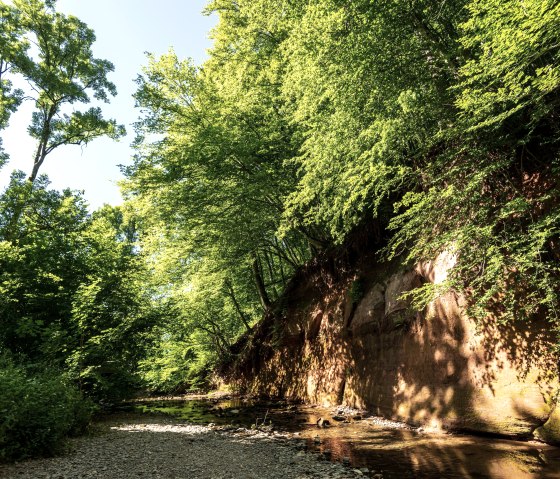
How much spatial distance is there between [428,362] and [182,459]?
19.5ft

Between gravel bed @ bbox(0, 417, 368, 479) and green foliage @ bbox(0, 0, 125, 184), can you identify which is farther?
green foliage @ bbox(0, 0, 125, 184)

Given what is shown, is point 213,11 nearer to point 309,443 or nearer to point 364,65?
point 364,65

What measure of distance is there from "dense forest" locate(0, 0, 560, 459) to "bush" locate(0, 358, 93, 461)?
0.03 m

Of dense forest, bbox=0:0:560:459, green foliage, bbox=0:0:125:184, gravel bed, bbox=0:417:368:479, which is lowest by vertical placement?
gravel bed, bbox=0:417:368:479

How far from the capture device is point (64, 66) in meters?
16.7

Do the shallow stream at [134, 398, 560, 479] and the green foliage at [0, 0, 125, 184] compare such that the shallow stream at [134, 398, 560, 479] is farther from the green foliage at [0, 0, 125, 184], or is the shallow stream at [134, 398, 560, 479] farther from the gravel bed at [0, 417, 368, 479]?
the green foliage at [0, 0, 125, 184]

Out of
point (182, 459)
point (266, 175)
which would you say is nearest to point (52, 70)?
point (266, 175)

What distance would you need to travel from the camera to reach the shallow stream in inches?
207

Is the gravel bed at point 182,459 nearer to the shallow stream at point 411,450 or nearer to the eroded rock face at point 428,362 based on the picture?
the shallow stream at point 411,450

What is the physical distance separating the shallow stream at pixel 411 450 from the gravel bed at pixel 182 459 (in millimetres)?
554

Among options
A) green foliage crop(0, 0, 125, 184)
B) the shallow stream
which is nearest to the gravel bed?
the shallow stream

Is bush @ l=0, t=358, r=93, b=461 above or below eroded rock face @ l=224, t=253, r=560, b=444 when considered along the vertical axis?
below

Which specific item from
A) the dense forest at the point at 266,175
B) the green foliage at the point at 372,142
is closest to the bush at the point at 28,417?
the dense forest at the point at 266,175

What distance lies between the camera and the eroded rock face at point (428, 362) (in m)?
6.47
